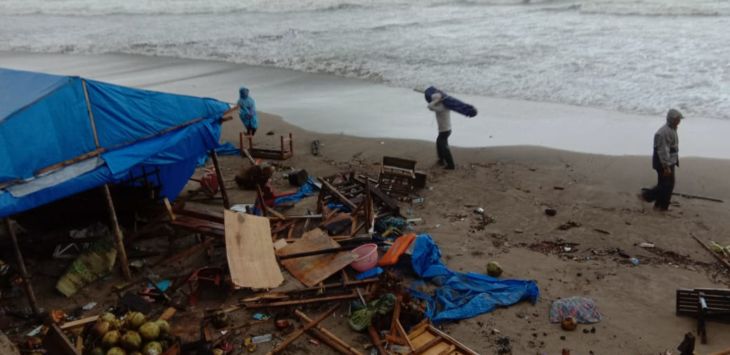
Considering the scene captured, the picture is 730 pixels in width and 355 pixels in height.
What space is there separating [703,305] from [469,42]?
21.5 m

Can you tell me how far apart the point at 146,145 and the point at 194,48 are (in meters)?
22.4

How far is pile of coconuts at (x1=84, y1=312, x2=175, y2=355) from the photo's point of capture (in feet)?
20.4

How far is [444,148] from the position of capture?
12383 millimetres

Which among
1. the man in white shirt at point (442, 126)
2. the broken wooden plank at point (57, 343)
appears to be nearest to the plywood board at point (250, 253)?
the broken wooden plank at point (57, 343)

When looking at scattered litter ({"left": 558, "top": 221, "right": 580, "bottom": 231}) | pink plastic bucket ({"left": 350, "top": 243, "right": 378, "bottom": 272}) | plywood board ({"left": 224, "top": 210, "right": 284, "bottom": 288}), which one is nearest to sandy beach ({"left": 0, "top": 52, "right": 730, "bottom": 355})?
scattered litter ({"left": 558, "top": 221, "right": 580, "bottom": 231})

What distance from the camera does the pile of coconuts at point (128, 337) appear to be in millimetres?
6215

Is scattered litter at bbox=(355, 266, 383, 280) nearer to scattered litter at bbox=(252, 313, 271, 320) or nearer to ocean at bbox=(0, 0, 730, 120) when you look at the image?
scattered litter at bbox=(252, 313, 271, 320)

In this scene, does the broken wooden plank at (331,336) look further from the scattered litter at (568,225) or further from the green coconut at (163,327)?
the scattered litter at (568,225)

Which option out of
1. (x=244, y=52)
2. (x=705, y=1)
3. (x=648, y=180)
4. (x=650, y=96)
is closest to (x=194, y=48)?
(x=244, y=52)

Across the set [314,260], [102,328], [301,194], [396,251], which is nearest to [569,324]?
[396,251]

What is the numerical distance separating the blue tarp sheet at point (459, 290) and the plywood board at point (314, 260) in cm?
107

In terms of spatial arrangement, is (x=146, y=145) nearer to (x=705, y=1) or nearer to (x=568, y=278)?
(x=568, y=278)

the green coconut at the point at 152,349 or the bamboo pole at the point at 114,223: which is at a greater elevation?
the bamboo pole at the point at 114,223

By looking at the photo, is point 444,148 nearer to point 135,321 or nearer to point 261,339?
point 261,339
